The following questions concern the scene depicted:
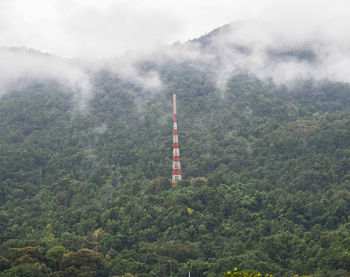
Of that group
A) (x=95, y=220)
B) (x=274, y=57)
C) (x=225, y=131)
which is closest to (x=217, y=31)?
(x=274, y=57)

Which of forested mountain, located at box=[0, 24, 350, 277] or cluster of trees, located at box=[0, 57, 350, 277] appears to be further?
forested mountain, located at box=[0, 24, 350, 277]

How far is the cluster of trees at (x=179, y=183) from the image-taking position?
159 ft

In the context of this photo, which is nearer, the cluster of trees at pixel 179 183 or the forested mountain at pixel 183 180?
the cluster of trees at pixel 179 183

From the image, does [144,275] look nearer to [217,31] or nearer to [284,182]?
[284,182]

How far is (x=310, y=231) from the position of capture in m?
53.6

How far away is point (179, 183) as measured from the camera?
67750mm

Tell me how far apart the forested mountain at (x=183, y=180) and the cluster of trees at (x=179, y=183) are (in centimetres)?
18

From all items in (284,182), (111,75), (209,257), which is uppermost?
(111,75)

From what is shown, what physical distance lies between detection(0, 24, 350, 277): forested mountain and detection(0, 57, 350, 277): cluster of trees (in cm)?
18

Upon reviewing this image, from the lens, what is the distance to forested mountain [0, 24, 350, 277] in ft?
159

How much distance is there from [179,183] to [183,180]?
0.95 metres

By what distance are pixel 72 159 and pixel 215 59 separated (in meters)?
48.6

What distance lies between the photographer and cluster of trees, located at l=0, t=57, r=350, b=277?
159 feet

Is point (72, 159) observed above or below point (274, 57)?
below
